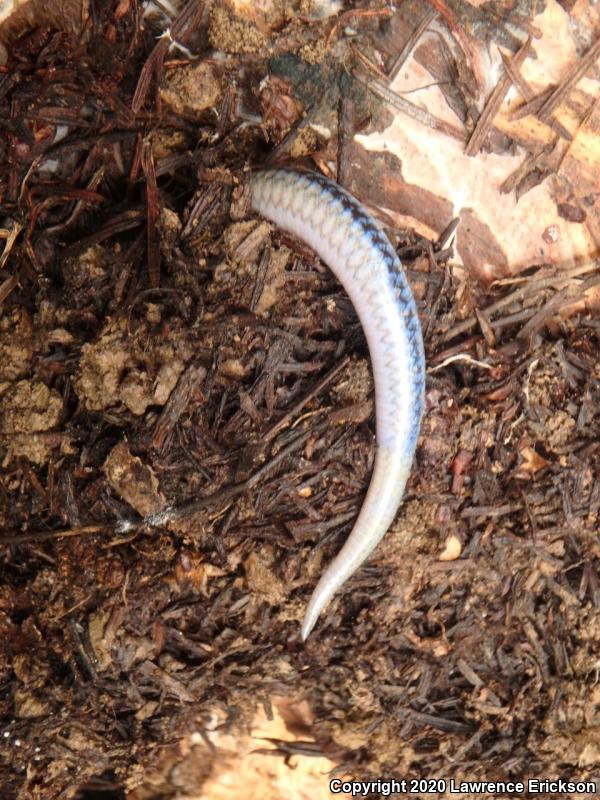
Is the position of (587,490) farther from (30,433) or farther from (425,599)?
(30,433)

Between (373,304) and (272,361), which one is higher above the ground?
(373,304)

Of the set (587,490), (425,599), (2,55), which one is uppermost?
(2,55)

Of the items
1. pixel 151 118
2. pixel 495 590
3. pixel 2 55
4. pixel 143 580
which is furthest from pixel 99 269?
pixel 495 590
